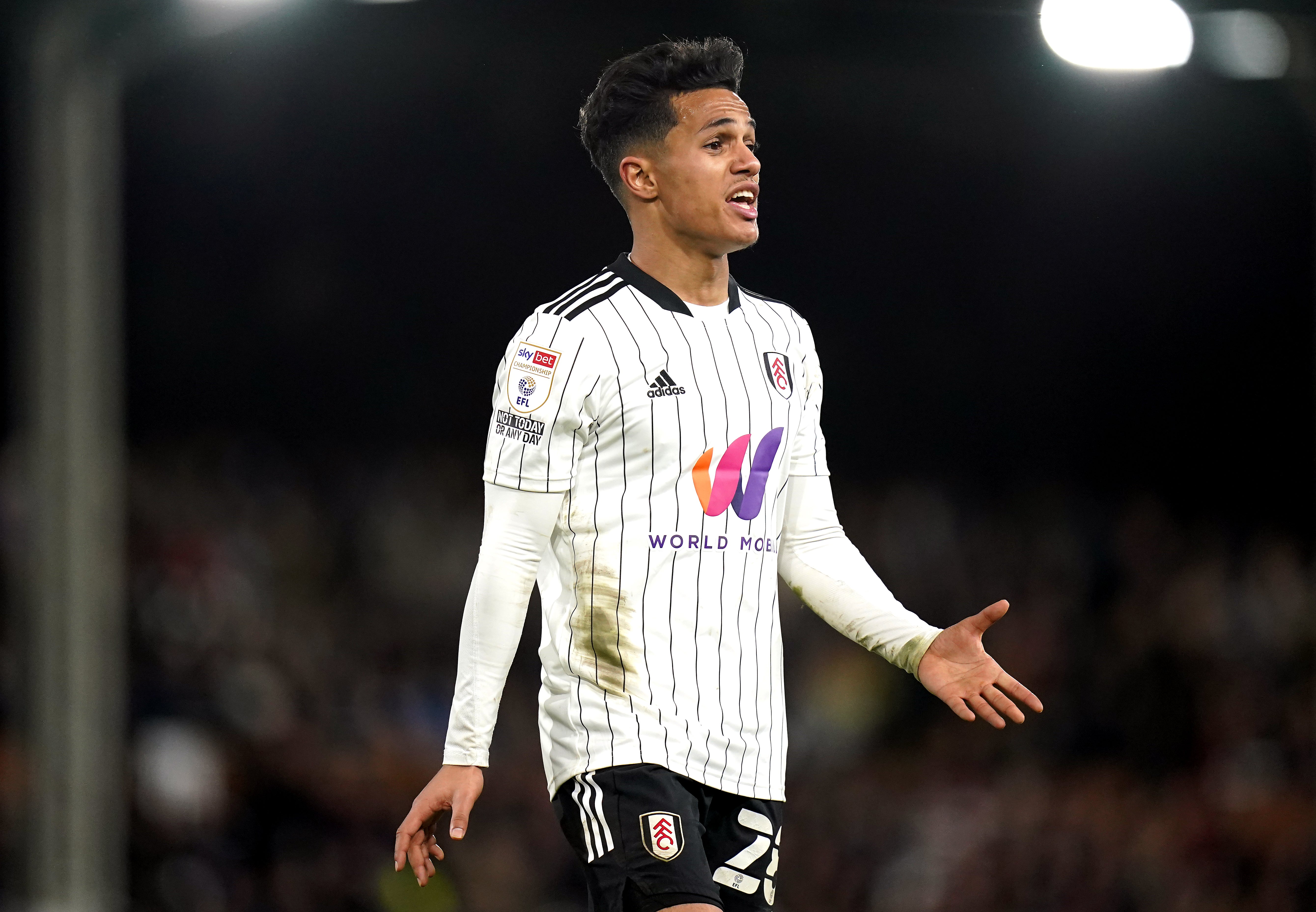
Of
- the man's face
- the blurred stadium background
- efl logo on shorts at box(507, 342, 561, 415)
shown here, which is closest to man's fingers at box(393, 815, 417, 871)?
efl logo on shorts at box(507, 342, 561, 415)

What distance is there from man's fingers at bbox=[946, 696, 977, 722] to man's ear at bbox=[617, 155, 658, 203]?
1.11 m

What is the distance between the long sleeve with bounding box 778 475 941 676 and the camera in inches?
131

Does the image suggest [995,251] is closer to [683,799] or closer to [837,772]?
[837,772]

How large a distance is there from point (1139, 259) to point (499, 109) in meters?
4.01

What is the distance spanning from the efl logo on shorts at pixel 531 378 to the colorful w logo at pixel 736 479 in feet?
1.03

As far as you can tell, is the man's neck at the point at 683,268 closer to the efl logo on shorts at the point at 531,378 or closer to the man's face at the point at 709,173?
the man's face at the point at 709,173

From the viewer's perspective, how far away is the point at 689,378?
10.6ft

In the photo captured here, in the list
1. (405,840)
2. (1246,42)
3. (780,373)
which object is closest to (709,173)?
(780,373)

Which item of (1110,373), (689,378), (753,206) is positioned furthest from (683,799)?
(1110,373)

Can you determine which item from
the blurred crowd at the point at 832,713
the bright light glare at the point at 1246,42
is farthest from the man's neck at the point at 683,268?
the blurred crowd at the point at 832,713

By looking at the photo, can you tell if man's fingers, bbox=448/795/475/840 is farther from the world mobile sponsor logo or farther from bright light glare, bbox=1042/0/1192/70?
bright light glare, bbox=1042/0/1192/70

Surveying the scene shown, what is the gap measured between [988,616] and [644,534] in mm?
644

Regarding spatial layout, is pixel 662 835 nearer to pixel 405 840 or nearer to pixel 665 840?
pixel 665 840

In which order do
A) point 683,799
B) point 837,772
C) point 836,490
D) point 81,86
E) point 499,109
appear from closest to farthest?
1. point 683,799
2. point 81,86
3. point 837,772
4. point 499,109
5. point 836,490
